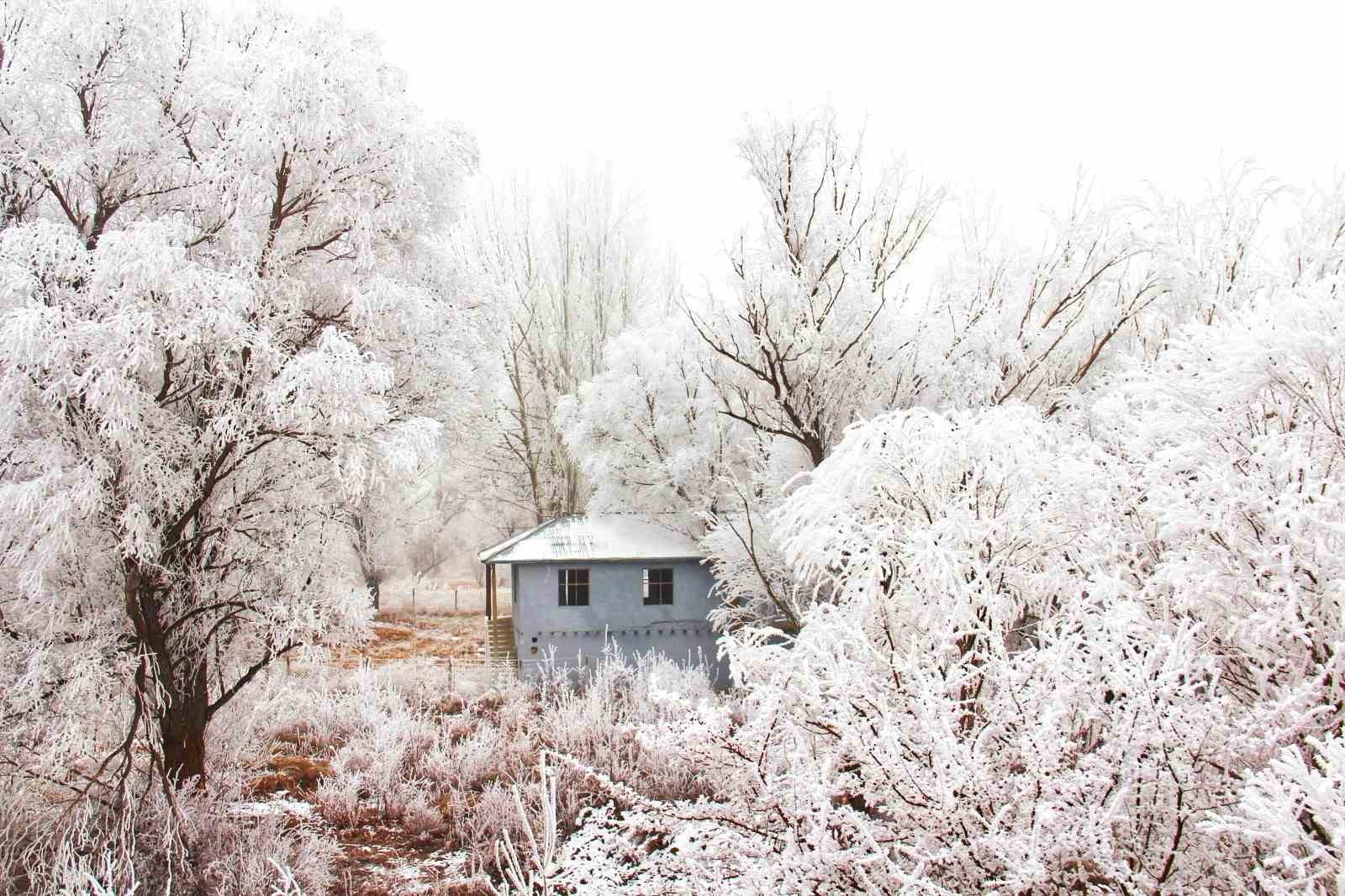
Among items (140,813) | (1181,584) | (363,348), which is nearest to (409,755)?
(140,813)

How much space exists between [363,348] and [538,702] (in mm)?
6244

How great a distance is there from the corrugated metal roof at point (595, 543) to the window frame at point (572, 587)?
1.45 feet

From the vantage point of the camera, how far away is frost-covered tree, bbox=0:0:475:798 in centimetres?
624

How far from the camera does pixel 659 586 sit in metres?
15.8

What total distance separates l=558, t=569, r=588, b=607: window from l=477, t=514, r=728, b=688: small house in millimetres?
17

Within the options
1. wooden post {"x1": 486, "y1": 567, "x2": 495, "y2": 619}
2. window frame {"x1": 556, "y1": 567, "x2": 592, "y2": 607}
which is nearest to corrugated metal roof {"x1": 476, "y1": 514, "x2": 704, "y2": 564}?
window frame {"x1": 556, "y1": 567, "x2": 592, "y2": 607}

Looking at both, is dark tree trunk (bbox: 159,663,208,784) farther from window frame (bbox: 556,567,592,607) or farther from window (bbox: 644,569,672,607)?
window (bbox: 644,569,672,607)

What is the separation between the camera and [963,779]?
9.80ft

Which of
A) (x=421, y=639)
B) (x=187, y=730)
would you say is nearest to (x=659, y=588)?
(x=421, y=639)

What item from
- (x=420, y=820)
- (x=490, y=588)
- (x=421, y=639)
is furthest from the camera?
(x=421, y=639)

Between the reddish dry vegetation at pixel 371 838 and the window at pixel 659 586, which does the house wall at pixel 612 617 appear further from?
the reddish dry vegetation at pixel 371 838

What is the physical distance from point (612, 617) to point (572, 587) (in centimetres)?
99

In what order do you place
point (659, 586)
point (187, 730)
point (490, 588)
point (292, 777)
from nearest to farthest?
point (187, 730) < point (292, 777) < point (659, 586) < point (490, 588)

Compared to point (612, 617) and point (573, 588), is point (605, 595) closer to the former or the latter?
point (612, 617)
